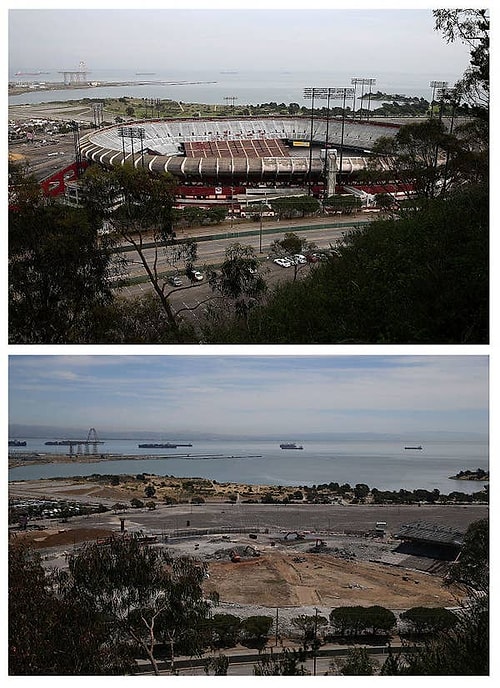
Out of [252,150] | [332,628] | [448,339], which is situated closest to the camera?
→ [332,628]

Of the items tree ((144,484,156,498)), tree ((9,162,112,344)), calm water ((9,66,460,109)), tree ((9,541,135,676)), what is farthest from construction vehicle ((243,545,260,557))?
calm water ((9,66,460,109))

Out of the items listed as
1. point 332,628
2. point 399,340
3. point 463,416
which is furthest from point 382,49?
point 332,628

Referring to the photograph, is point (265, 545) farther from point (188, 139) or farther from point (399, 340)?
point (188, 139)

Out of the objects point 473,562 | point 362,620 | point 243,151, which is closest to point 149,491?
point 362,620

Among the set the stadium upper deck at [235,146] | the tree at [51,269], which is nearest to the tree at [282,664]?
the tree at [51,269]

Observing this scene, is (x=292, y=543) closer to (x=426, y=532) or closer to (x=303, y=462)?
(x=303, y=462)

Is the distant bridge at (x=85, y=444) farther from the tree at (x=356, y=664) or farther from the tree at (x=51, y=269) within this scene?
the tree at (x=356, y=664)
